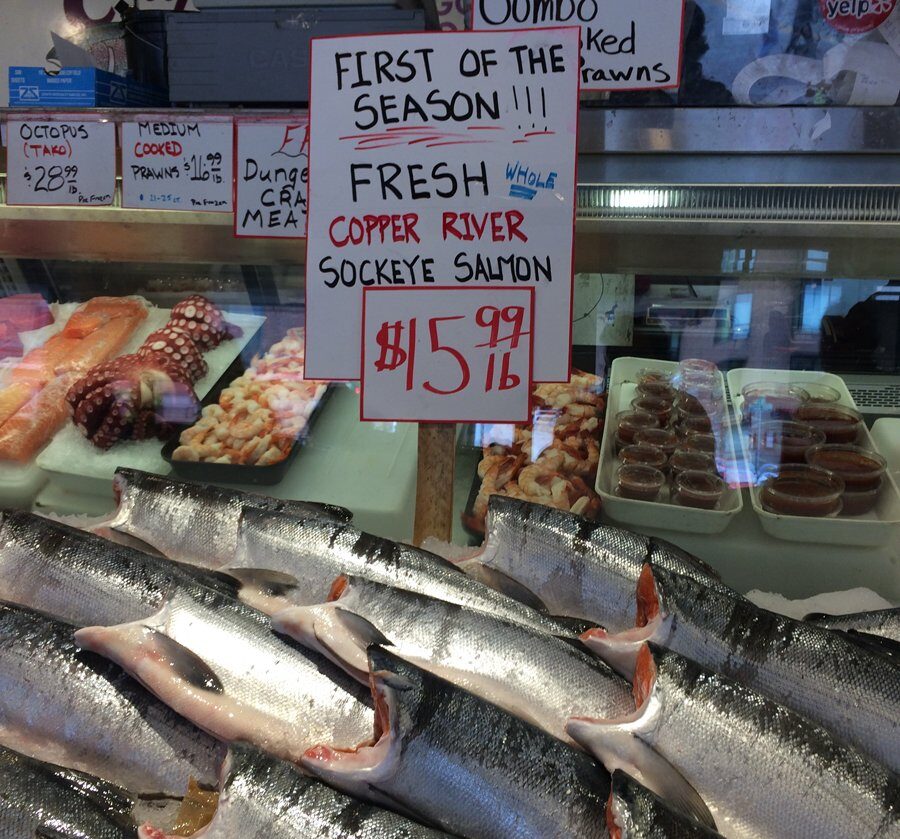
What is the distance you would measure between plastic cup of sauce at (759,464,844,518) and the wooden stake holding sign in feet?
2.64

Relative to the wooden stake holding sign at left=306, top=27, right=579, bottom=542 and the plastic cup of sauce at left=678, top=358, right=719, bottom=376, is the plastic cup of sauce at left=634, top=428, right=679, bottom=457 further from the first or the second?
the wooden stake holding sign at left=306, top=27, right=579, bottom=542

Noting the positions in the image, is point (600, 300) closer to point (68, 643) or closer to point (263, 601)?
point (263, 601)

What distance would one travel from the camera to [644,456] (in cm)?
208

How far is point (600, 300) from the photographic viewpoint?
6.61 ft

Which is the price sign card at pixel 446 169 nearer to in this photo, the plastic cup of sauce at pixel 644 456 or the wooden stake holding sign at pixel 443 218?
the wooden stake holding sign at pixel 443 218

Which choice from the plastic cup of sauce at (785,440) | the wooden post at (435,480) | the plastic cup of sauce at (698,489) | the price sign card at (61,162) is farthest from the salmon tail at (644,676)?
the price sign card at (61,162)

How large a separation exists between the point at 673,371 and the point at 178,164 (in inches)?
56.8

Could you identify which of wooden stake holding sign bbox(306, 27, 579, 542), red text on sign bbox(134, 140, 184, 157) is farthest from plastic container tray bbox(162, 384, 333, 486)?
red text on sign bbox(134, 140, 184, 157)

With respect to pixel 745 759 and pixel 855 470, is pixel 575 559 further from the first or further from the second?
pixel 855 470

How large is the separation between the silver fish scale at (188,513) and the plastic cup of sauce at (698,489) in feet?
2.80

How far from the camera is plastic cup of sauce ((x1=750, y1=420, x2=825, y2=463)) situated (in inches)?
78.3

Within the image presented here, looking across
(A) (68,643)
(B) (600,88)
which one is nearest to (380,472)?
(A) (68,643)

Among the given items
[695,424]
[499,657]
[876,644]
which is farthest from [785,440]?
[499,657]

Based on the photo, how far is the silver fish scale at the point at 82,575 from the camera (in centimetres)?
130
